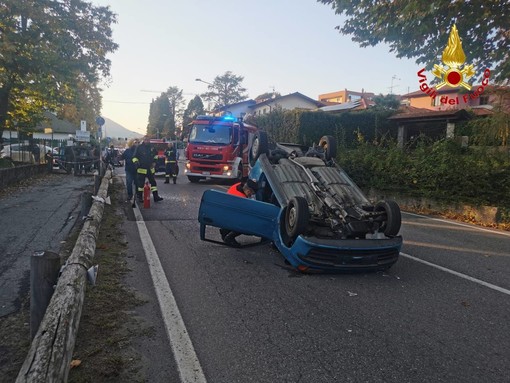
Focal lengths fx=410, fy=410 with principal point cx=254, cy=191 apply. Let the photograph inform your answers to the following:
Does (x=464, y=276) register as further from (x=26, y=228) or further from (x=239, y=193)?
(x=26, y=228)

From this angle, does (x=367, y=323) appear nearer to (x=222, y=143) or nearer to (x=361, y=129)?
(x=222, y=143)

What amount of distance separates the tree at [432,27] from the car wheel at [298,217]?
751cm

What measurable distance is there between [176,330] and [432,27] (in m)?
10.9

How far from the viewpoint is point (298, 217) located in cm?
507

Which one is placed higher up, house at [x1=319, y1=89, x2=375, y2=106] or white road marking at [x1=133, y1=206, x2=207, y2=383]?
house at [x1=319, y1=89, x2=375, y2=106]

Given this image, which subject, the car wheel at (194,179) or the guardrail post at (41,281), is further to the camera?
the car wheel at (194,179)

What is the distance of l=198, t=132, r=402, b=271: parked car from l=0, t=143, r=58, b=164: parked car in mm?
15959

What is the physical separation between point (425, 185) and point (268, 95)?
72.2 meters

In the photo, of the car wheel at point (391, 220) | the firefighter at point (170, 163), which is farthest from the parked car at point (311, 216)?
the firefighter at point (170, 163)

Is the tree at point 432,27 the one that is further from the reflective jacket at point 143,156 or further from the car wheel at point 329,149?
the reflective jacket at point 143,156

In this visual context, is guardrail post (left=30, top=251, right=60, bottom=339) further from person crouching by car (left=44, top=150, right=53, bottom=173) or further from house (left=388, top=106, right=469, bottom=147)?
person crouching by car (left=44, top=150, right=53, bottom=173)

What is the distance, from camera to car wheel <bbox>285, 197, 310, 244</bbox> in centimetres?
507

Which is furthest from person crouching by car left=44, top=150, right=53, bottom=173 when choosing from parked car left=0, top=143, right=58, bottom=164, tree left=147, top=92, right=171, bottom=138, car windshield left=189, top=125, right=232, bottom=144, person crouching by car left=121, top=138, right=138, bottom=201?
tree left=147, top=92, right=171, bottom=138

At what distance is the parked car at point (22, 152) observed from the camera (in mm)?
19125
